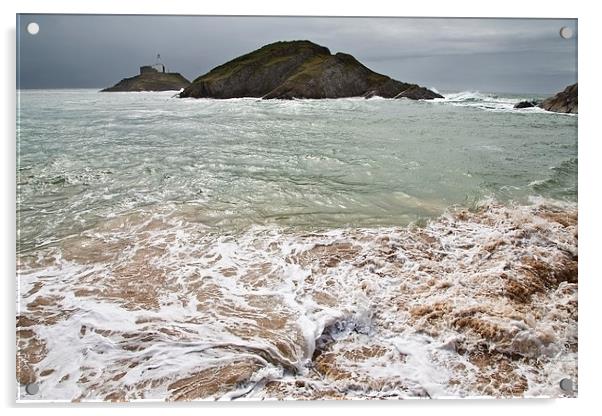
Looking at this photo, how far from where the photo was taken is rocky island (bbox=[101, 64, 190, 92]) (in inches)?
102

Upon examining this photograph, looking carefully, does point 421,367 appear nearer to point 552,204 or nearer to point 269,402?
point 269,402


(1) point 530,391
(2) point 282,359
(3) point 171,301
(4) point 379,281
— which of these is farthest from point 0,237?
(1) point 530,391

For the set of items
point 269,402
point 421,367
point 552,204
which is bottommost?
point 269,402

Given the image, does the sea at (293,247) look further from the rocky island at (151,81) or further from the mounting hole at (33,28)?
the mounting hole at (33,28)

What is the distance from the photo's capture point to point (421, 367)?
7.34 ft

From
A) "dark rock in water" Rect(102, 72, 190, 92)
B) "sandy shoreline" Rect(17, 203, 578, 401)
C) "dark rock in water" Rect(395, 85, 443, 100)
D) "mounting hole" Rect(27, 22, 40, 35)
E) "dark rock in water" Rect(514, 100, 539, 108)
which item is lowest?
"sandy shoreline" Rect(17, 203, 578, 401)

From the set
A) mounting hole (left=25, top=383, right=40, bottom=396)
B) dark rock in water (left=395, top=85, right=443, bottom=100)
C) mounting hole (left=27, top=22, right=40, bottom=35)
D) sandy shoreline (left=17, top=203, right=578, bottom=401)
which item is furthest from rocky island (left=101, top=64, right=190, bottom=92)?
mounting hole (left=25, top=383, right=40, bottom=396)

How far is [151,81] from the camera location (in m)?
2.62

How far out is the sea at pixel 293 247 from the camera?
221cm

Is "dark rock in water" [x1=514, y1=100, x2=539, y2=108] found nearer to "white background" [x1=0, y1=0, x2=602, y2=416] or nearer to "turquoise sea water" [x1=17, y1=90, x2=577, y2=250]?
"turquoise sea water" [x1=17, y1=90, x2=577, y2=250]

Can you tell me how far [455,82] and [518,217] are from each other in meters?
0.89
